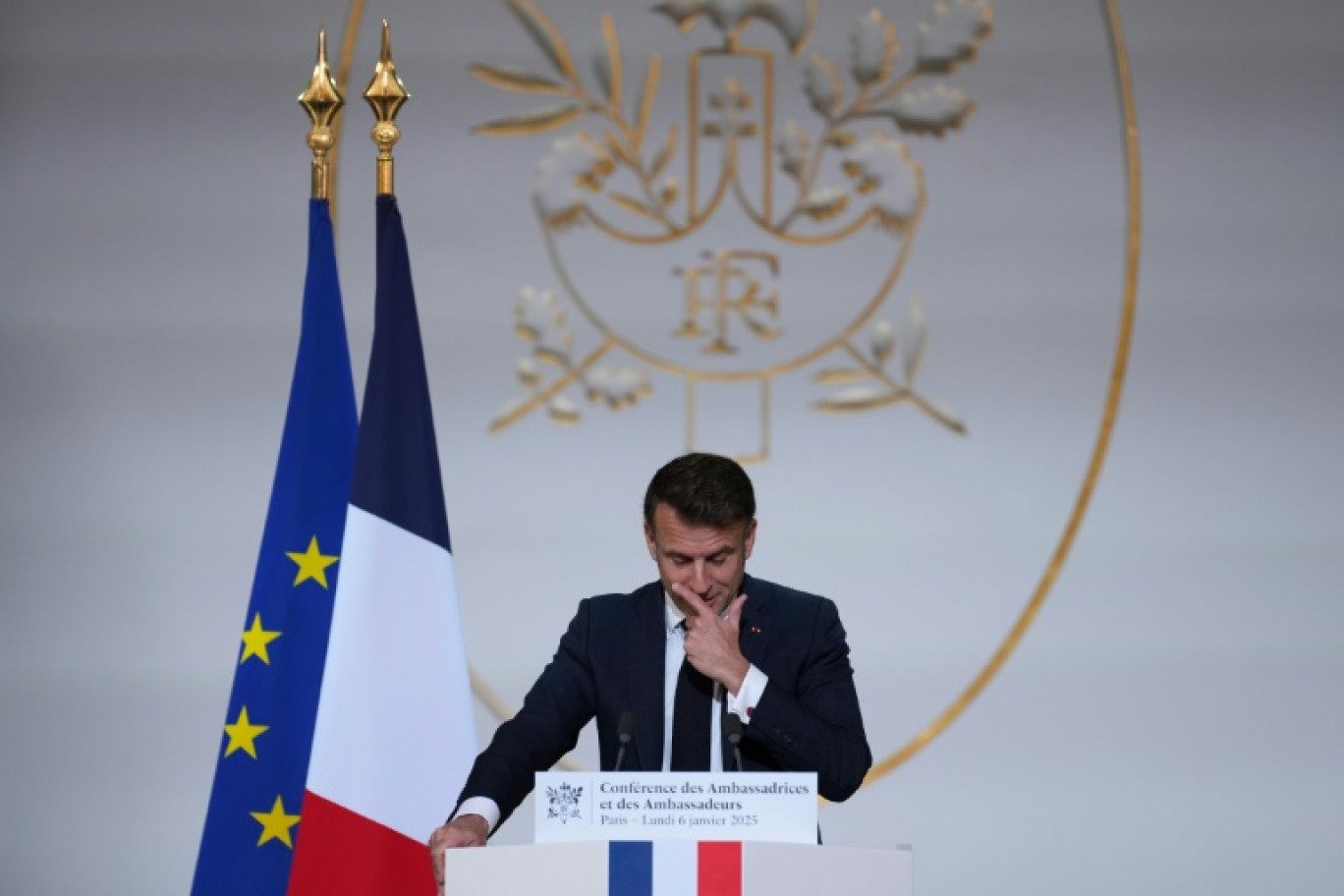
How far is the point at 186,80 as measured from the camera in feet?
15.9

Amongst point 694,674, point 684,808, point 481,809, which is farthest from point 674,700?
point 684,808

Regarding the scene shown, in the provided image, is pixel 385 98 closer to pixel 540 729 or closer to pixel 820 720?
pixel 540 729

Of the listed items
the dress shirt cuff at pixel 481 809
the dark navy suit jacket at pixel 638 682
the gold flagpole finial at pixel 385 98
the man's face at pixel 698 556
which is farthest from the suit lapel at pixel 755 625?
the gold flagpole finial at pixel 385 98

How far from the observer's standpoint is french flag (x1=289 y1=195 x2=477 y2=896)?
3.35m

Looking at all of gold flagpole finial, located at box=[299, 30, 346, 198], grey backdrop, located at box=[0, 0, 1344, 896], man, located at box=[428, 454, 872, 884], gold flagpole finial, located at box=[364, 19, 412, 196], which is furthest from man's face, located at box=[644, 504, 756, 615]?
grey backdrop, located at box=[0, 0, 1344, 896]

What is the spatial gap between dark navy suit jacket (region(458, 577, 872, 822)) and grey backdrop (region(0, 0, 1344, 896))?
1603 mm

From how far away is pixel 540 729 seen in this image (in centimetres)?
300

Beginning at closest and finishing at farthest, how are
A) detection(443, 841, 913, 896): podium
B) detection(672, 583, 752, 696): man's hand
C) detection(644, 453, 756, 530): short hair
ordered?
detection(443, 841, 913, 896): podium → detection(672, 583, 752, 696): man's hand → detection(644, 453, 756, 530): short hair

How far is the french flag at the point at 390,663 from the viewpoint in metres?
3.35

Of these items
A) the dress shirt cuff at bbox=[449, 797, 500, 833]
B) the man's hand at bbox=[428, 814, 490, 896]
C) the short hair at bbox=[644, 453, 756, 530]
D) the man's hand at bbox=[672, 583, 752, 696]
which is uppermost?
the short hair at bbox=[644, 453, 756, 530]

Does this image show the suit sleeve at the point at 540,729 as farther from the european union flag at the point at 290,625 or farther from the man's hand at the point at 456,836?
the european union flag at the point at 290,625

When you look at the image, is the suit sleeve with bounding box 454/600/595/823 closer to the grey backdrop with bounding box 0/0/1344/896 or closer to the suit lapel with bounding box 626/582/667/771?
the suit lapel with bounding box 626/582/667/771

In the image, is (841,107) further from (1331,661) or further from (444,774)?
(444,774)

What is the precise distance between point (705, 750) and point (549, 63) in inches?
91.9
